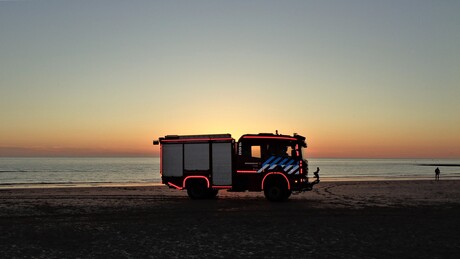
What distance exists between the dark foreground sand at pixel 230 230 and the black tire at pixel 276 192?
180 cm

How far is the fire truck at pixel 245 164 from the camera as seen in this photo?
70.4 feet

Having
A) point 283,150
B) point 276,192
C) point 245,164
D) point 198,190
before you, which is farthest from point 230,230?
point 198,190

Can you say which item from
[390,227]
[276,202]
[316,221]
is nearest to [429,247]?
[390,227]

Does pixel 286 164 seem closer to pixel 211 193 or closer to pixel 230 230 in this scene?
pixel 211 193

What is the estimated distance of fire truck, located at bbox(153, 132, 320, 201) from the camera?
21453mm

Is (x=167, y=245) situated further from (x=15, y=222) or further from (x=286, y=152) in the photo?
(x=286, y=152)

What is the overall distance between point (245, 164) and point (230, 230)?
31.1ft

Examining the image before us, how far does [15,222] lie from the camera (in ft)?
45.8

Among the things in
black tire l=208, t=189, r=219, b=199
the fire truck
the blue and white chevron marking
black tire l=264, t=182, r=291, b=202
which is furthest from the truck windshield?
black tire l=208, t=189, r=219, b=199

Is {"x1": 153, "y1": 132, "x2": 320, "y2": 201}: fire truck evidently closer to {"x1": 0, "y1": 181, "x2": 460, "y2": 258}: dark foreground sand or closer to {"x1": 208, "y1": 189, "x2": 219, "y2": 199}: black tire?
{"x1": 208, "y1": 189, "x2": 219, "y2": 199}: black tire

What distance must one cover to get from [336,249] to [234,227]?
3.90 meters

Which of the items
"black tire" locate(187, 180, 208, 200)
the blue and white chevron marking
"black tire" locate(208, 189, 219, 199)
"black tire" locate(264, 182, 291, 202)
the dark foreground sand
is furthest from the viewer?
"black tire" locate(208, 189, 219, 199)

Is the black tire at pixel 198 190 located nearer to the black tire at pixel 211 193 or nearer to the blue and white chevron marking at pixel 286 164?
the black tire at pixel 211 193

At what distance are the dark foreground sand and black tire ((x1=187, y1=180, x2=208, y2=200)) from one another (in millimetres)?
3021
